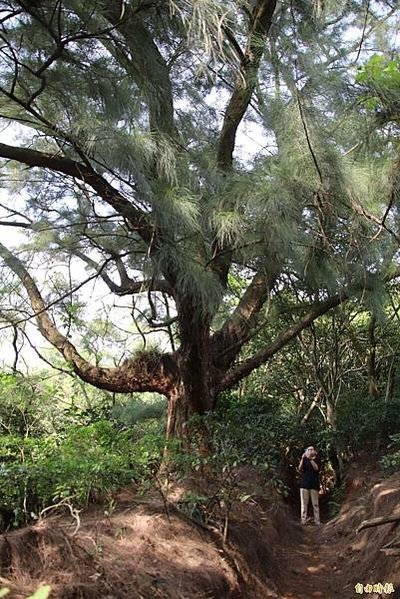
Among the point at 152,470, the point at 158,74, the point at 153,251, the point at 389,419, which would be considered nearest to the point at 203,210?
the point at 153,251

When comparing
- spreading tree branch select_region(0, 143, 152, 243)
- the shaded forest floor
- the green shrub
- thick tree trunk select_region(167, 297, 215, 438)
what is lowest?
the shaded forest floor

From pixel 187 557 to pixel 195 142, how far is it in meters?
3.35

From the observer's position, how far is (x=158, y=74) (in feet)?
11.3

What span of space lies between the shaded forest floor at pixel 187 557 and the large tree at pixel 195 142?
1.70m

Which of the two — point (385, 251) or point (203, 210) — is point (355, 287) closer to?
point (385, 251)

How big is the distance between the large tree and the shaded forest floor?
5.56 ft

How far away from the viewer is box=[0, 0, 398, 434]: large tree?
3.09 meters

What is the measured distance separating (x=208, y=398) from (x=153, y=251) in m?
2.27

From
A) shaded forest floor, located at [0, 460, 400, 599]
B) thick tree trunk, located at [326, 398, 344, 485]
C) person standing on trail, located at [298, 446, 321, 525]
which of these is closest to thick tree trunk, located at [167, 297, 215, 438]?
shaded forest floor, located at [0, 460, 400, 599]

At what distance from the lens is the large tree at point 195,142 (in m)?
3.09

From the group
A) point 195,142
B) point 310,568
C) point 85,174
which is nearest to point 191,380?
point 310,568

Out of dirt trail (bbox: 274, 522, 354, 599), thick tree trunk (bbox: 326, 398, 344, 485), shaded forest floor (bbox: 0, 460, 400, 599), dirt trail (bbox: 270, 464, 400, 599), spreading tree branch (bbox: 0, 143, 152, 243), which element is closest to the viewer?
→ shaded forest floor (bbox: 0, 460, 400, 599)

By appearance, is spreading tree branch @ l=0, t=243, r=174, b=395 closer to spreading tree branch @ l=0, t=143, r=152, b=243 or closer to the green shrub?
the green shrub

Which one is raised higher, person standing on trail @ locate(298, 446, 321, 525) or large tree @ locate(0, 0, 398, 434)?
large tree @ locate(0, 0, 398, 434)
